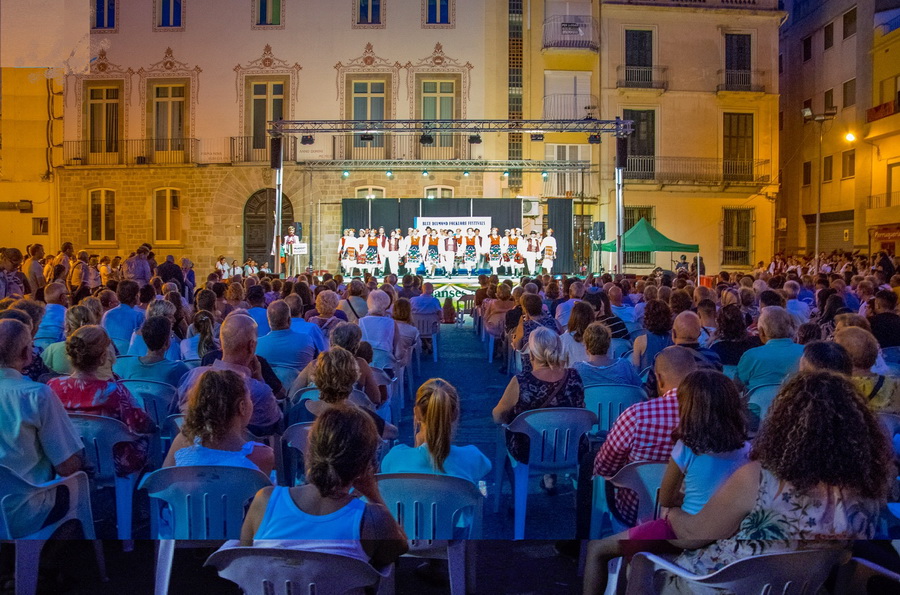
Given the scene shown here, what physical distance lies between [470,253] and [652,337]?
14486 millimetres

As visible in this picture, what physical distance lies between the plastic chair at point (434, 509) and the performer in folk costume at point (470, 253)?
1723cm

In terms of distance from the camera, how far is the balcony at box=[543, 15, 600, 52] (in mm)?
23953

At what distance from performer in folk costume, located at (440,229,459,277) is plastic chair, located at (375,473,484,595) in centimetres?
1692

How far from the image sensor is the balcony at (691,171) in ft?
81.4

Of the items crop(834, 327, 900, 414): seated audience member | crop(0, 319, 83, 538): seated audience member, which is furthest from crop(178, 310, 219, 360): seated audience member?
crop(834, 327, 900, 414): seated audience member

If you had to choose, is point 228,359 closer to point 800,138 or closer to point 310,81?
point 310,81

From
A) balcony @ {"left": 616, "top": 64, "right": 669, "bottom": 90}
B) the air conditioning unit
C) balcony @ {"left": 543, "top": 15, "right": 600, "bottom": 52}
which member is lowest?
the air conditioning unit

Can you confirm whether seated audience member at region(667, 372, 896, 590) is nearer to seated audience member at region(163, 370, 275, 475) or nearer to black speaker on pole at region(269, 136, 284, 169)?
seated audience member at region(163, 370, 275, 475)

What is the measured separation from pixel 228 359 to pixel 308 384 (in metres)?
0.56

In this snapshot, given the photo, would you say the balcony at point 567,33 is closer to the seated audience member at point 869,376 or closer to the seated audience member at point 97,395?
the seated audience member at point 869,376

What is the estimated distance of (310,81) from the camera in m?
24.2

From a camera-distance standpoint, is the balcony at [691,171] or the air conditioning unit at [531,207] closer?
the air conditioning unit at [531,207]

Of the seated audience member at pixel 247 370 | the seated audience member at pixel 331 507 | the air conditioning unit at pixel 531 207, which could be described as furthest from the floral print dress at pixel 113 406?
the air conditioning unit at pixel 531 207

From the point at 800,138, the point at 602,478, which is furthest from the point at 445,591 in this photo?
the point at 800,138
